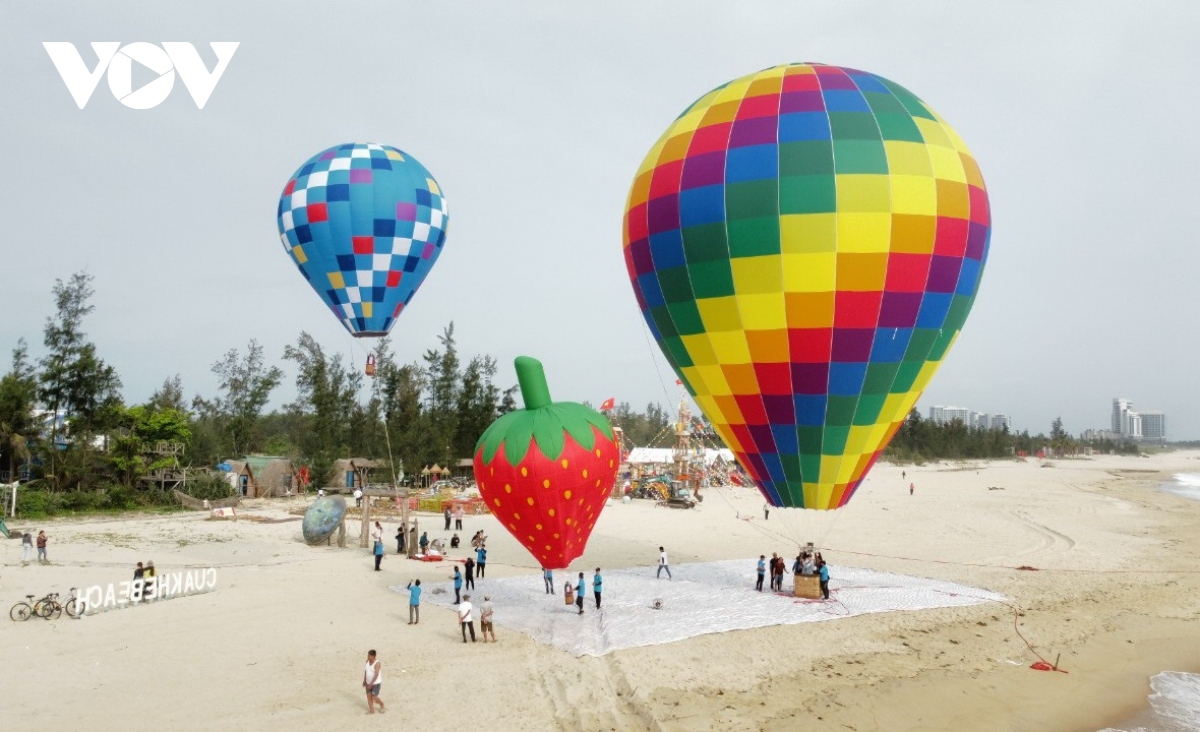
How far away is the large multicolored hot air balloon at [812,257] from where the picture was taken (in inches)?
500

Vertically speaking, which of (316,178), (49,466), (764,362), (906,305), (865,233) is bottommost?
(49,466)

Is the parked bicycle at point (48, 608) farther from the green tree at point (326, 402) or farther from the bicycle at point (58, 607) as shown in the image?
the green tree at point (326, 402)

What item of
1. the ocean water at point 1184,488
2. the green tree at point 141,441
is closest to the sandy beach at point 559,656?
the green tree at point 141,441

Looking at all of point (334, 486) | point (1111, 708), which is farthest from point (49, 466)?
point (1111, 708)

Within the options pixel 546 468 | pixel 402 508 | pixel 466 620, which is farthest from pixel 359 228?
pixel 466 620

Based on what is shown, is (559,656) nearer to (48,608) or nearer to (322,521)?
(48,608)

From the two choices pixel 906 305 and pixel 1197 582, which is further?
pixel 1197 582

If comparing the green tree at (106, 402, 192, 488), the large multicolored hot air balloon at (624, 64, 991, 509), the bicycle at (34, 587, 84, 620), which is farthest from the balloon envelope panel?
the green tree at (106, 402, 192, 488)

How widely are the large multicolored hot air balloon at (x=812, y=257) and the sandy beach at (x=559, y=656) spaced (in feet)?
11.4

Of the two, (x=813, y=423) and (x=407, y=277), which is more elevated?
(x=407, y=277)

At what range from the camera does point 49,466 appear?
119ft

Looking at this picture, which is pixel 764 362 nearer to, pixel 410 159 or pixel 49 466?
pixel 410 159

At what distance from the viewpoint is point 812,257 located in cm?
1270

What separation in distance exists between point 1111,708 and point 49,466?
42828mm
